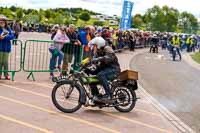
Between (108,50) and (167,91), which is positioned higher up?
(108,50)

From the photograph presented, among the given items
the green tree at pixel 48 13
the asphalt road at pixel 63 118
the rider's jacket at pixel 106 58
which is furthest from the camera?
the green tree at pixel 48 13

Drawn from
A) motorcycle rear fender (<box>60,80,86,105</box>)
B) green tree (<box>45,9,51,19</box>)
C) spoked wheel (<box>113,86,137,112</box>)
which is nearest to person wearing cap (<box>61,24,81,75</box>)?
spoked wheel (<box>113,86,137,112</box>)

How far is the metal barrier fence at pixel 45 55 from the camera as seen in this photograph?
47.6ft

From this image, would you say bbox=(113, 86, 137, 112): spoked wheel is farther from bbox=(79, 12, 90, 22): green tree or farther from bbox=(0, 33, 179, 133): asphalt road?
bbox=(79, 12, 90, 22): green tree

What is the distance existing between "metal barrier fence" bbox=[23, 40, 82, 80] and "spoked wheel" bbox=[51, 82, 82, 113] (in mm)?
4329

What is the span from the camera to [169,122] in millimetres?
9359

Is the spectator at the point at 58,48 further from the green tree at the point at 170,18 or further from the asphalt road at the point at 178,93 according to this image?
the green tree at the point at 170,18

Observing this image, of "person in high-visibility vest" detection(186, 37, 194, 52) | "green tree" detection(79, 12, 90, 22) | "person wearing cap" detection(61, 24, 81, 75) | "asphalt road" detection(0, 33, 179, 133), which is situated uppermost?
"person wearing cap" detection(61, 24, 81, 75)

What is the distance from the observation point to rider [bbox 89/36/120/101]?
31.9 ft

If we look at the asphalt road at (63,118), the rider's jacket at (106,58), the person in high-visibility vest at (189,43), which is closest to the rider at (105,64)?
the rider's jacket at (106,58)

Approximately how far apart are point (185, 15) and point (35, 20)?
1138 inches

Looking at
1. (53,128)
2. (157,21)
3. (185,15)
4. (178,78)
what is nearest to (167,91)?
(178,78)

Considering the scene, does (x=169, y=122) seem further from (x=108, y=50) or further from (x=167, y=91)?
(x=167, y=91)

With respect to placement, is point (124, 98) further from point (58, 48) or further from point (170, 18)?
point (170, 18)
